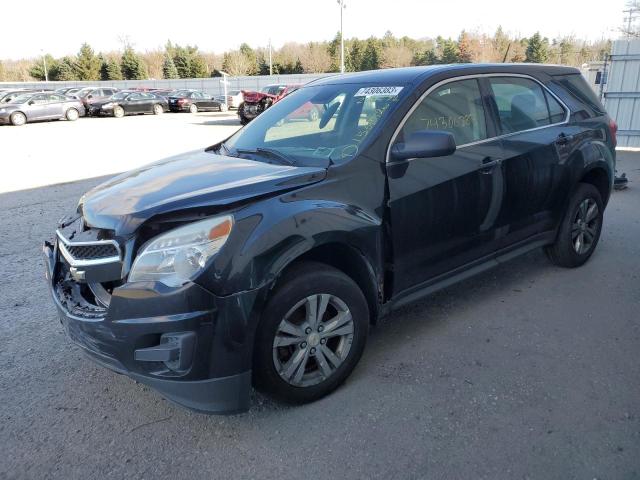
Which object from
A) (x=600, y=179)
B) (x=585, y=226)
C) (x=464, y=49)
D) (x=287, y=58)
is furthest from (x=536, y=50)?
(x=585, y=226)

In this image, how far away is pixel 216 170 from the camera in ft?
10.5

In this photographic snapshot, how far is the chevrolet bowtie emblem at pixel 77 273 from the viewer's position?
2.65 metres

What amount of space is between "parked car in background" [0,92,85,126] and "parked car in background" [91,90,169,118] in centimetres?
174

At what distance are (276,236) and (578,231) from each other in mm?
3386

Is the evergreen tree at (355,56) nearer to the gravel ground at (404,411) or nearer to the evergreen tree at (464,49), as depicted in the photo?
the evergreen tree at (464,49)

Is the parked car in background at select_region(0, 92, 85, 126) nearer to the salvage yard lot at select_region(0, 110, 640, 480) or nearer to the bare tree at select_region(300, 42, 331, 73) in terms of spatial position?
the salvage yard lot at select_region(0, 110, 640, 480)

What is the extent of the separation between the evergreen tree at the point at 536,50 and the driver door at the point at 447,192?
198 feet

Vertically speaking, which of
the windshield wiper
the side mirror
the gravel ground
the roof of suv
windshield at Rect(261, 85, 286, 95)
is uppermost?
windshield at Rect(261, 85, 286, 95)

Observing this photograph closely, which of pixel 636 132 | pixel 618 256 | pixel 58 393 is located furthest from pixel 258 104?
pixel 58 393

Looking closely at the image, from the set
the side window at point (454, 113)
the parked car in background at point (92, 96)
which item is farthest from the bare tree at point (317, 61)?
the side window at point (454, 113)

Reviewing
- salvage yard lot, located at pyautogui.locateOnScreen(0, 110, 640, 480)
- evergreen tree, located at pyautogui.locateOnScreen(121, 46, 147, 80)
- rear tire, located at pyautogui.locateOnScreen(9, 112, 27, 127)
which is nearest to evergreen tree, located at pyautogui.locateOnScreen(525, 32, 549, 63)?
evergreen tree, located at pyautogui.locateOnScreen(121, 46, 147, 80)

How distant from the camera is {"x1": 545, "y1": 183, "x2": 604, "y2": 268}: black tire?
4633 mm

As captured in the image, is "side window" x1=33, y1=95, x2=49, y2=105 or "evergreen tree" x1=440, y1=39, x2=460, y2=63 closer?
"side window" x1=33, y1=95, x2=49, y2=105

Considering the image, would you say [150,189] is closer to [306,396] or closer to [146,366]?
[146,366]
